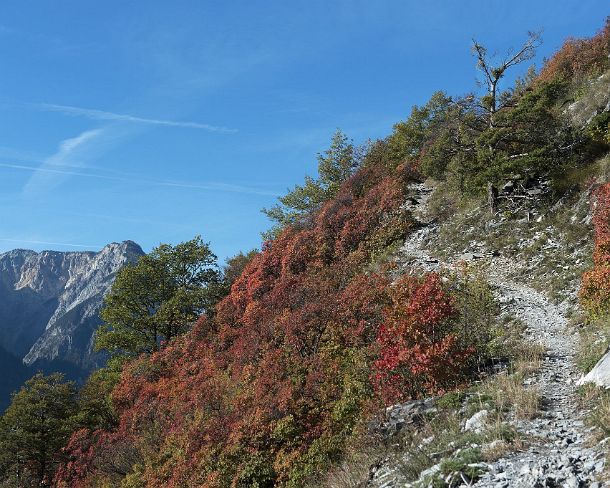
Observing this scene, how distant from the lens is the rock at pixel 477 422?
9.65m

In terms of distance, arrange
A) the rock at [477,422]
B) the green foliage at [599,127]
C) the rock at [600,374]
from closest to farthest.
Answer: the rock at [477,422] → the rock at [600,374] → the green foliage at [599,127]

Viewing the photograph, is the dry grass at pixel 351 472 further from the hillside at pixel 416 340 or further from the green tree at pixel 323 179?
the green tree at pixel 323 179

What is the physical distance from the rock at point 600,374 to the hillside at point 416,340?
443mm

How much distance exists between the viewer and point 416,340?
1402 centimetres

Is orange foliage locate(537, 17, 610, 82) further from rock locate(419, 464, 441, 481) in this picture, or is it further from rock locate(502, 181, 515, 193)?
rock locate(419, 464, 441, 481)

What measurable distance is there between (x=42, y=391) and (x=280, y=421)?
21612 millimetres

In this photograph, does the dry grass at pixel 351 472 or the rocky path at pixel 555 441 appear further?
the dry grass at pixel 351 472

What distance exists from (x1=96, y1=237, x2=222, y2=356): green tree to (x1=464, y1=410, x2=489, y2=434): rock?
95.1 feet

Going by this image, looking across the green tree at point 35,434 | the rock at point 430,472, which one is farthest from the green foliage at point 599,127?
the green tree at point 35,434

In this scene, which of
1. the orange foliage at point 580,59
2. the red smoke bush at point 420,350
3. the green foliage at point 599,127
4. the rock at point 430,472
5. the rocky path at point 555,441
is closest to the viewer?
the rocky path at point 555,441

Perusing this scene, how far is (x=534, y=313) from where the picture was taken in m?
17.3

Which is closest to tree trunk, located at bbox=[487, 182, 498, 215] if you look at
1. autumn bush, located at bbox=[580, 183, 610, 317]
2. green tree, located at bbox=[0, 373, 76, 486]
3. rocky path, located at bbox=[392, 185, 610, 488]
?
rocky path, located at bbox=[392, 185, 610, 488]

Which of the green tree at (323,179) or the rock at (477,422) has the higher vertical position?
the green tree at (323,179)

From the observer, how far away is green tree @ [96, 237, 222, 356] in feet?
126
